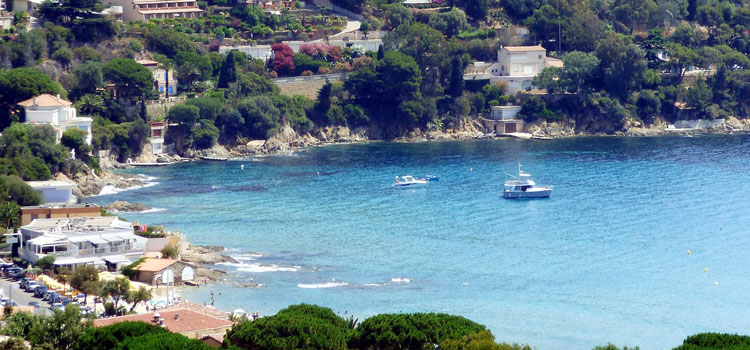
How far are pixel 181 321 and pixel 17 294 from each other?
8.84 meters

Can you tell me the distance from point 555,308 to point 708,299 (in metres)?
6.89

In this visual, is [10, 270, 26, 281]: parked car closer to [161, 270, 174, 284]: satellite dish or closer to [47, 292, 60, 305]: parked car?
[47, 292, 60, 305]: parked car

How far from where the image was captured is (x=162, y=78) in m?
100

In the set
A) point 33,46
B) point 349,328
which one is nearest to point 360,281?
point 349,328

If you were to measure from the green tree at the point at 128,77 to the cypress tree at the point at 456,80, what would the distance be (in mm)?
25812

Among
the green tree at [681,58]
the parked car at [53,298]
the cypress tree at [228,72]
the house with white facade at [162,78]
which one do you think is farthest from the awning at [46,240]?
the green tree at [681,58]

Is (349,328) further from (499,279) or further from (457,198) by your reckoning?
(457,198)

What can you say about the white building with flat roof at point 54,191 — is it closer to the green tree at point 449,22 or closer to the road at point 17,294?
the road at point 17,294

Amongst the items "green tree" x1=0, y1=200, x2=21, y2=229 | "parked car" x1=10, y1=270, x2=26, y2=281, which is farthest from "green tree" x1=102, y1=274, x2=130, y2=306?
"green tree" x1=0, y1=200, x2=21, y2=229

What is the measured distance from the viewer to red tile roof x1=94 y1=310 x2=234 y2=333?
45500 mm

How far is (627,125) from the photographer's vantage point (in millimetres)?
110312

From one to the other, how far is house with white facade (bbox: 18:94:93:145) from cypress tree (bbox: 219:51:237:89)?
668 inches

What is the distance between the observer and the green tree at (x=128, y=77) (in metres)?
93.3

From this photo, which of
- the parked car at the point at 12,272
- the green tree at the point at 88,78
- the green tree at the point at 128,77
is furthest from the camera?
the green tree at the point at 128,77
